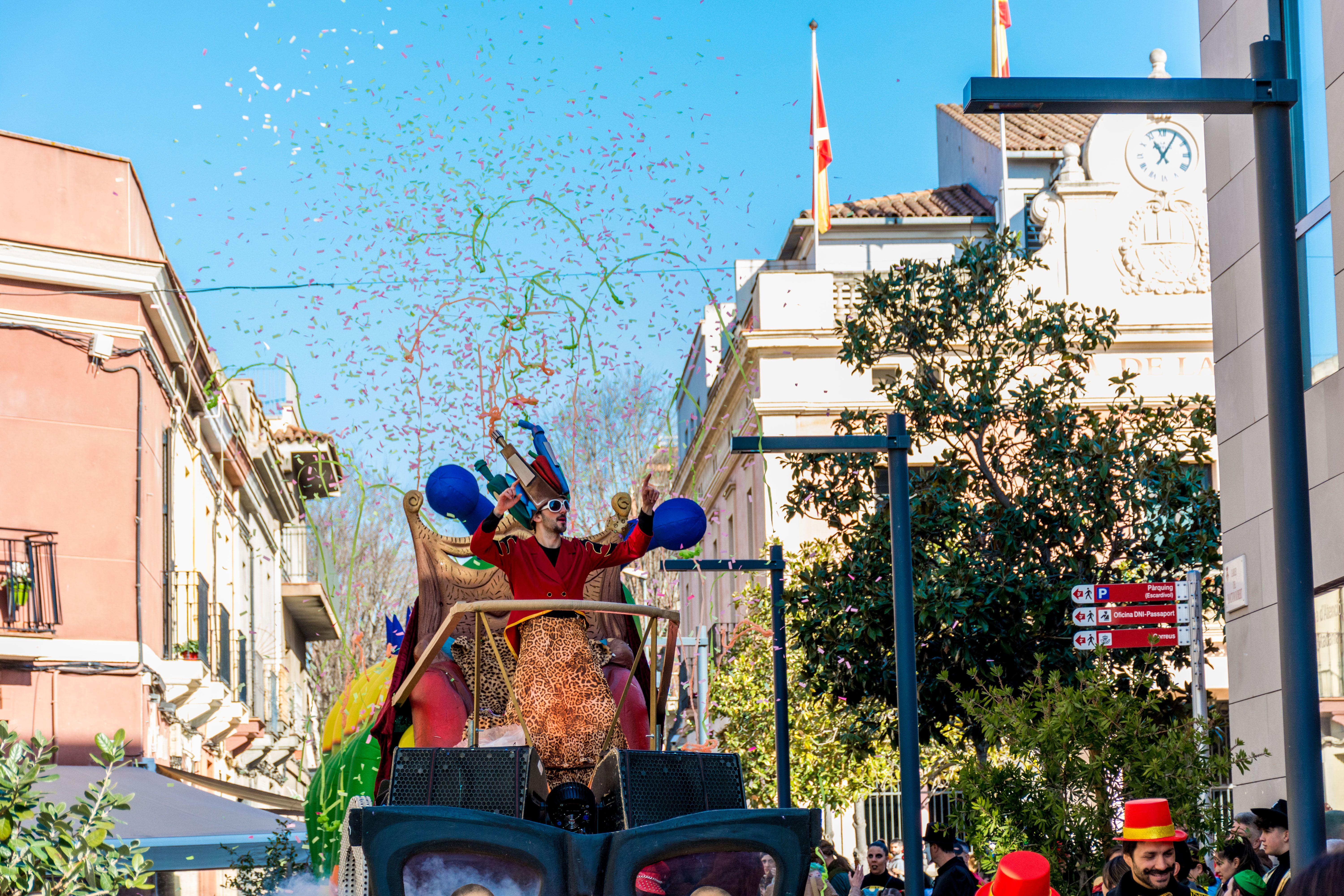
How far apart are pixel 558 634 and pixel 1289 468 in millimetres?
3571

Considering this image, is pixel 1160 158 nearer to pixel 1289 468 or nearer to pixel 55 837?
pixel 1289 468

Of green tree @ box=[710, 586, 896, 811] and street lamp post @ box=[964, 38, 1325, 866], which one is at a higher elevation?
street lamp post @ box=[964, 38, 1325, 866]

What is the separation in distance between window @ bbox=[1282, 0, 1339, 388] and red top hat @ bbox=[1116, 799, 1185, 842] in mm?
5538

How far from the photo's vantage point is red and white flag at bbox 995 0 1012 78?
33.3 metres

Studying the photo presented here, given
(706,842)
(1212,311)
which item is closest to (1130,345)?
(1212,311)

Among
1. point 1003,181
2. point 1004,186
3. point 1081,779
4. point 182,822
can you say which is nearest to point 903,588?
point 1081,779

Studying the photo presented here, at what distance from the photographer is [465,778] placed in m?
7.94

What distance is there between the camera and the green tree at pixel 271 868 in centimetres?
1612

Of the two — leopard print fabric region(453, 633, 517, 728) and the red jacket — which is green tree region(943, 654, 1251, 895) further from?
leopard print fabric region(453, 633, 517, 728)

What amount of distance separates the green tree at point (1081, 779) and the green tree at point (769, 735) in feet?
39.5

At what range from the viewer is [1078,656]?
18250 millimetres

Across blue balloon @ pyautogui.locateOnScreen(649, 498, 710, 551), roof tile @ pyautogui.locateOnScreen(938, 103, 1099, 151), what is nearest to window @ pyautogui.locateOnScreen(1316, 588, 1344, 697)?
blue balloon @ pyautogui.locateOnScreen(649, 498, 710, 551)

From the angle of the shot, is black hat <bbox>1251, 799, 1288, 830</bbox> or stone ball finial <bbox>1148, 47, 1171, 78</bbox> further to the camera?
stone ball finial <bbox>1148, 47, 1171, 78</bbox>

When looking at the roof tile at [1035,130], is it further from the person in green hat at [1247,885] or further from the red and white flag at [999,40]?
the person in green hat at [1247,885]
